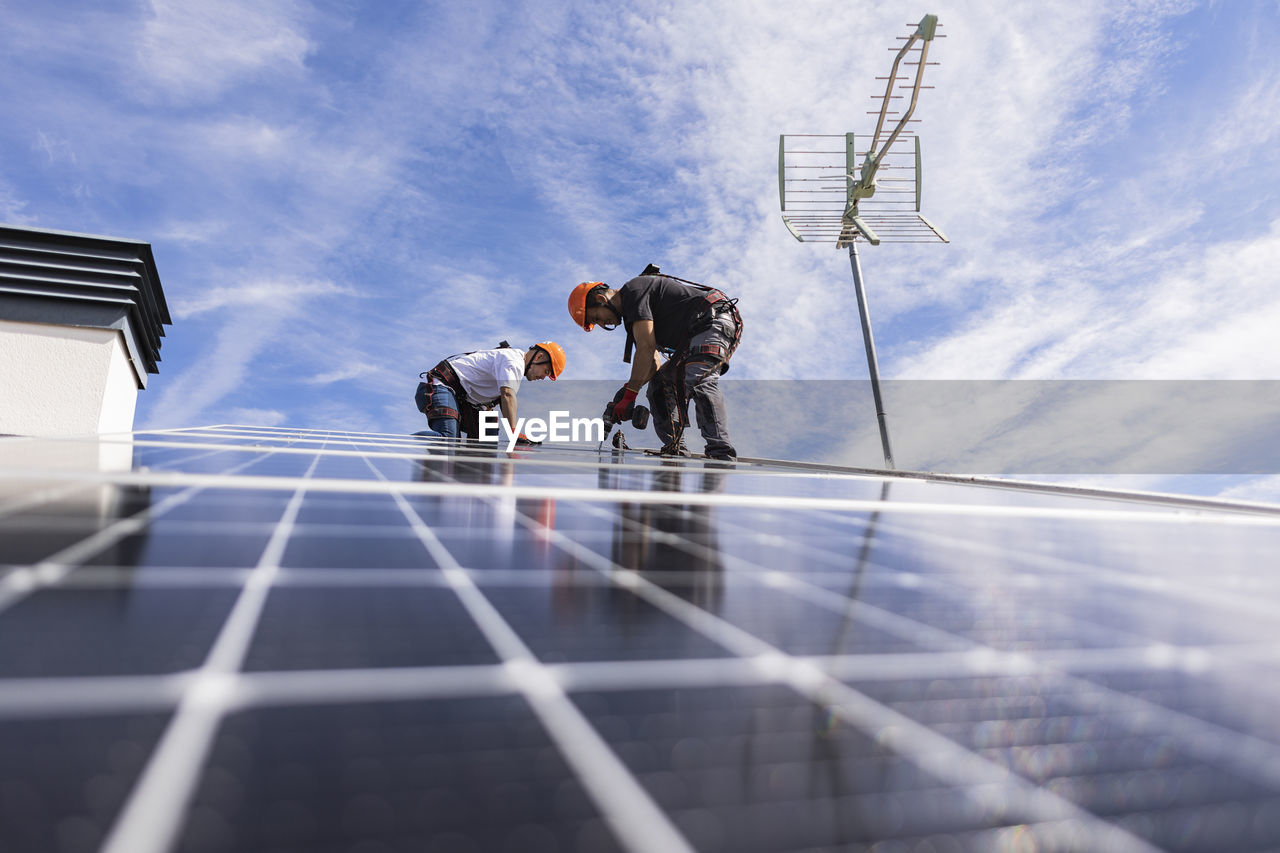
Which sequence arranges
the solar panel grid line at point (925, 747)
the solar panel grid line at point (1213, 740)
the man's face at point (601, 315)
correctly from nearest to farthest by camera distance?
the solar panel grid line at point (925, 747)
the solar panel grid line at point (1213, 740)
the man's face at point (601, 315)

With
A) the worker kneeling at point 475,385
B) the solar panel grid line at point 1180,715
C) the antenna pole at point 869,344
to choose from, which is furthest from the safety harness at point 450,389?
the solar panel grid line at point 1180,715

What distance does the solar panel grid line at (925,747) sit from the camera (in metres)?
0.67

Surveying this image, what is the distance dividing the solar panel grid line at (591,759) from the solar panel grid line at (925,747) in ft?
1.02

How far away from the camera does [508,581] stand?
4.89 ft

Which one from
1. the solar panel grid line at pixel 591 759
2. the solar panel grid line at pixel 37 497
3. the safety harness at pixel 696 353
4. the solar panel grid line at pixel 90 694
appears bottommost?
the solar panel grid line at pixel 591 759

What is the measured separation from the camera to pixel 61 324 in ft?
37.1

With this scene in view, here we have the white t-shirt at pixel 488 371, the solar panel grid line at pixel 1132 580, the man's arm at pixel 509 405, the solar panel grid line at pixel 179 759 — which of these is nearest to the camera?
the solar panel grid line at pixel 179 759

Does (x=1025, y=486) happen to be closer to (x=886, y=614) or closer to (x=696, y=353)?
(x=696, y=353)

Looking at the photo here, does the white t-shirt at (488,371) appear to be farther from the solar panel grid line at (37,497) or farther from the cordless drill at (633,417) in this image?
the solar panel grid line at (37,497)

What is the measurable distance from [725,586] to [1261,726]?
0.90 metres

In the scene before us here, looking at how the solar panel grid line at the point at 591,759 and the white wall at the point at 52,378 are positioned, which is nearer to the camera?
the solar panel grid line at the point at 591,759

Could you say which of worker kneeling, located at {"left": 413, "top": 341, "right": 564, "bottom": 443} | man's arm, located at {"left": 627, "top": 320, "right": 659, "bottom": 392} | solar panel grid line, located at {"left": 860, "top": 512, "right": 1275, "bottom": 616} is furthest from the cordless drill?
solar panel grid line, located at {"left": 860, "top": 512, "right": 1275, "bottom": 616}

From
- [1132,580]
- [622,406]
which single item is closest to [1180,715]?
[1132,580]

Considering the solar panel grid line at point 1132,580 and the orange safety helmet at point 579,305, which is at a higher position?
the orange safety helmet at point 579,305
